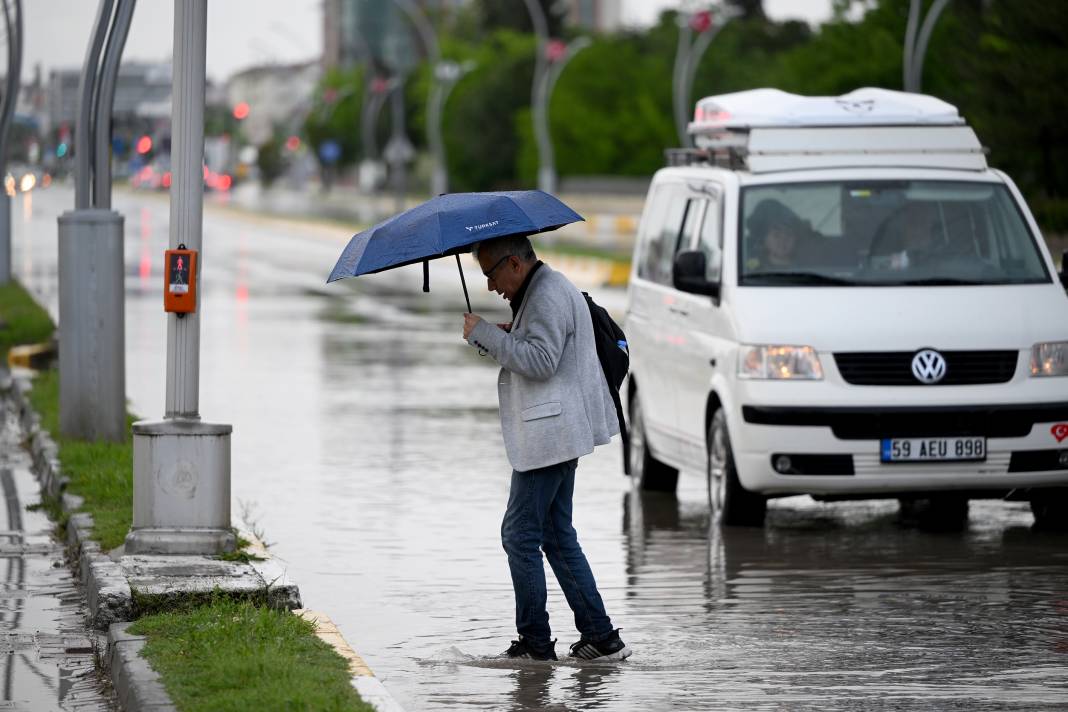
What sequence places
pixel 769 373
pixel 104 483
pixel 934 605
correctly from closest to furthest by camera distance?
pixel 934 605, pixel 769 373, pixel 104 483

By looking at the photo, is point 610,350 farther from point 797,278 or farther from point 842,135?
point 842,135

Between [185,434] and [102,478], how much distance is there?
2687mm

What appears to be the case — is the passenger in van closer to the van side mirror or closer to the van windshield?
the van windshield

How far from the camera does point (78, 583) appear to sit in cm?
959

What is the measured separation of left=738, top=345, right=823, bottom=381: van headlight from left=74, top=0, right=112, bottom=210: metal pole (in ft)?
15.1

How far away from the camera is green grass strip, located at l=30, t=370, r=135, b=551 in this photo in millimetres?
10117

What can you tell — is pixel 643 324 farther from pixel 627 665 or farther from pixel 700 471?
pixel 627 665

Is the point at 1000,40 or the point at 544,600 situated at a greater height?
the point at 1000,40

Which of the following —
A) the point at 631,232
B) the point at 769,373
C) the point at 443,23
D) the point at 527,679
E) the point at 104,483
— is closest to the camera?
the point at 527,679

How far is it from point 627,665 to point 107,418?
621 cm

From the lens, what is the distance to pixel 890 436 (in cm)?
1064

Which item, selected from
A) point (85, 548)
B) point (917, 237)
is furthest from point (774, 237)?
point (85, 548)

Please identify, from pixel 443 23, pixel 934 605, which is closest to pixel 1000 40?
pixel 934 605

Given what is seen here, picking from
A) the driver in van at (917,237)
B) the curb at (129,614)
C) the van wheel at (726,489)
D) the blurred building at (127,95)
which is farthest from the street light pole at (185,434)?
the blurred building at (127,95)
